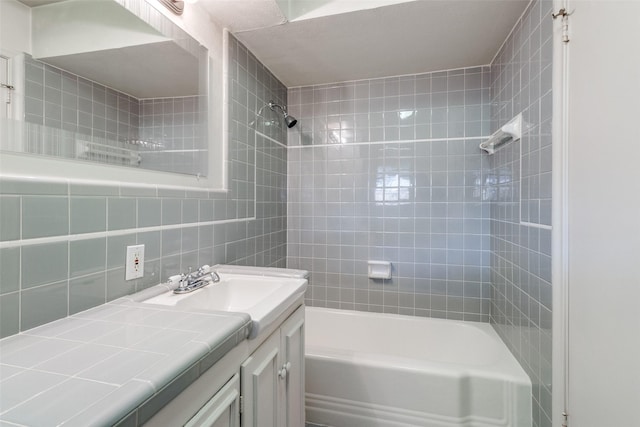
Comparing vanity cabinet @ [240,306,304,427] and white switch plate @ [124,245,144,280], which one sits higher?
white switch plate @ [124,245,144,280]

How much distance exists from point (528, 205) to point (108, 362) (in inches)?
69.3

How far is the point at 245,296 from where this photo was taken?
1286 mm

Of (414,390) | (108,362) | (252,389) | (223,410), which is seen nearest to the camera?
(108,362)

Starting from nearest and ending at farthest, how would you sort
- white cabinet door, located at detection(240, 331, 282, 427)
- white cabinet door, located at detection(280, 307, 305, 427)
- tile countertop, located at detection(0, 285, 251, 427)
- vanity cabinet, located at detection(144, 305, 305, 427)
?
tile countertop, located at detection(0, 285, 251, 427)
vanity cabinet, located at detection(144, 305, 305, 427)
white cabinet door, located at detection(240, 331, 282, 427)
white cabinet door, located at detection(280, 307, 305, 427)

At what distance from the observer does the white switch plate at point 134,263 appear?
103 centimetres

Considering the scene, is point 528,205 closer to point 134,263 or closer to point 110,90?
point 134,263

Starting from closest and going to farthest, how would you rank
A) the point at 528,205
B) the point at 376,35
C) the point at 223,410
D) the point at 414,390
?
the point at 223,410 < the point at 528,205 < the point at 414,390 < the point at 376,35

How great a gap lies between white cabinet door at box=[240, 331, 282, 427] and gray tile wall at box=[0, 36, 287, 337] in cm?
55

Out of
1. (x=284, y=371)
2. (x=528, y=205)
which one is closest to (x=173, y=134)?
(x=284, y=371)

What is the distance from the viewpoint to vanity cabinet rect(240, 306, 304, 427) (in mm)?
857

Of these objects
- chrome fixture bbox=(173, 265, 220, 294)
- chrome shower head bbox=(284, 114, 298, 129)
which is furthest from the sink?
chrome shower head bbox=(284, 114, 298, 129)

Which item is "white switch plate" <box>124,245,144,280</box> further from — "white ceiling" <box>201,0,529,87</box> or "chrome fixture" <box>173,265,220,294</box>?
"white ceiling" <box>201,0,529,87</box>

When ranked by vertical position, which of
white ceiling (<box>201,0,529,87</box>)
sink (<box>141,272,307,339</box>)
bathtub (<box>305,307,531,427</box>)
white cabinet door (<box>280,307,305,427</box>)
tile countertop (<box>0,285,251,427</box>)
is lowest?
bathtub (<box>305,307,531,427</box>)

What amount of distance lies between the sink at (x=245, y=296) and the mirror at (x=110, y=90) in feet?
1.79
